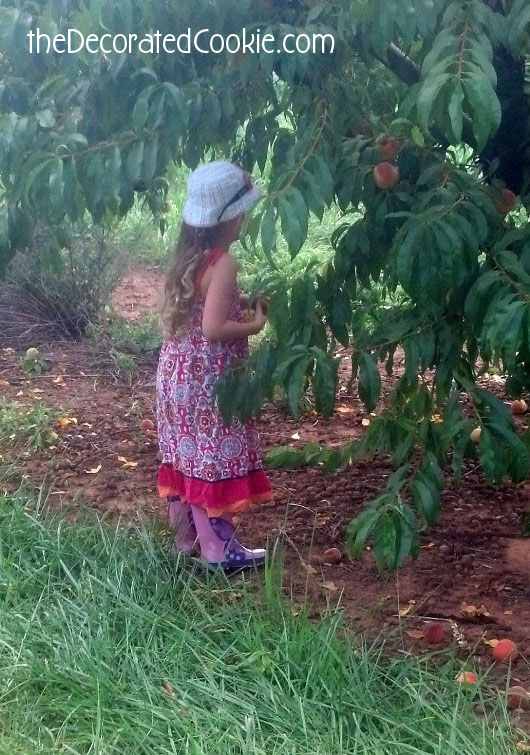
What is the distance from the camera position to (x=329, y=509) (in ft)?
12.8

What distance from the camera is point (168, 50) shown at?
8.05 feet

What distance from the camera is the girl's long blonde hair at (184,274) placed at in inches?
121

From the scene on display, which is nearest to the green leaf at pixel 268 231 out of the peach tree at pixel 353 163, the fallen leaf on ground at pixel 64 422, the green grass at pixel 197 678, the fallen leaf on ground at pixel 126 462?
the peach tree at pixel 353 163

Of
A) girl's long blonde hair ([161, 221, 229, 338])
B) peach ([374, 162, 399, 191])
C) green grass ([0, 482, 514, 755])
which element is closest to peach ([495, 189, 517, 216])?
peach ([374, 162, 399, 191])

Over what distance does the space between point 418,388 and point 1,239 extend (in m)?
1.20

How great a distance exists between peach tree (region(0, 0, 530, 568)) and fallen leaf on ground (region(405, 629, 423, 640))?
0.53m

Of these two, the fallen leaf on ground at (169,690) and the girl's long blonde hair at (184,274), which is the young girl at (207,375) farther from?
the fallen leaf on ground at (169,690)

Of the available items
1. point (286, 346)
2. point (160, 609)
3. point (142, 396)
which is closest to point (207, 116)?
point (286, 346)

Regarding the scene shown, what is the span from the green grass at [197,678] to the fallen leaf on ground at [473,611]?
0.33 meters

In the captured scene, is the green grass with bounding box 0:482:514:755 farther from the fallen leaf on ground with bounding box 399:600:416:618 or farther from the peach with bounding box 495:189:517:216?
the peach with bounding box 495:189:517:216

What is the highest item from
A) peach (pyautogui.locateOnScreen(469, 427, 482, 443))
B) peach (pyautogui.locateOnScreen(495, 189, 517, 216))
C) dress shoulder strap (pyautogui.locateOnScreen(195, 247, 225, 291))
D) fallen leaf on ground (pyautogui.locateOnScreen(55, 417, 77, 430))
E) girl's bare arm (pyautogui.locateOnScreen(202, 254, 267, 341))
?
peach (pyautogui.locateOnScreen(495, 189, 517, 216))

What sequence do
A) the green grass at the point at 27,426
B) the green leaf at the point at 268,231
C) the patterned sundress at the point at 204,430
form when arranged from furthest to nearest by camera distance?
the green grass at the point at 27,426
the patterned sundress at the point at 204,430
the green leaf at the point at 268,231

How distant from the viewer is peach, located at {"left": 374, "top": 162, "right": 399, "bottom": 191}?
2455mm

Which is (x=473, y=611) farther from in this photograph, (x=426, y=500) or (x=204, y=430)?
(x=204, y=430)
